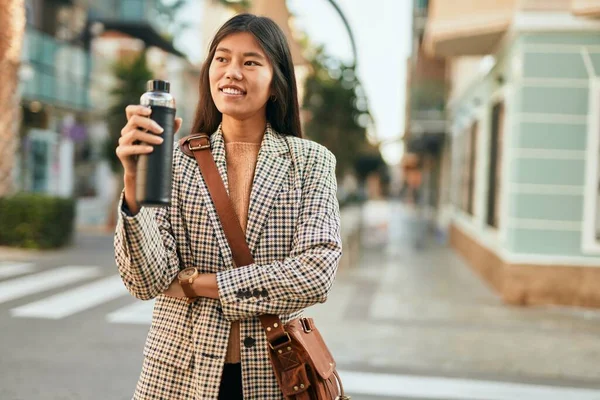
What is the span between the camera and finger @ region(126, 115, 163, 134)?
1.39 meters

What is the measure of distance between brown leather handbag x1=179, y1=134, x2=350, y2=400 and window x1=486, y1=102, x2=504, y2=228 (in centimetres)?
909

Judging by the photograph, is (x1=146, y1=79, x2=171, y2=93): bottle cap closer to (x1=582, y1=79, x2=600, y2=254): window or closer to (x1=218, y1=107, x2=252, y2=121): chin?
(x1=218, y1=107, x2=252, y2=121): chin

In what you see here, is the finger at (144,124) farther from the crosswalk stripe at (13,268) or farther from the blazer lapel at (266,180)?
the crosswalk stripe at (13,268)

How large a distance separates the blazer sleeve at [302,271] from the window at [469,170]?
476 inches

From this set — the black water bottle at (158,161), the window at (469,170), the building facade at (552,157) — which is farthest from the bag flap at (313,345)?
the window at (469,170)

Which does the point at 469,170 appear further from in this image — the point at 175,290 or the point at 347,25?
the point at 175,290

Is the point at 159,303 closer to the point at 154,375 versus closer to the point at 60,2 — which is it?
the point at 154,375

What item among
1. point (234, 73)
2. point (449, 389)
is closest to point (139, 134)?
point (234, 73)

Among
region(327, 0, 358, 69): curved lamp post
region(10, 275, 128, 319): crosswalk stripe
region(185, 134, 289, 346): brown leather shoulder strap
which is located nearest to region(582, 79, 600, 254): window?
region(327, 0, 358, 69): curved lamp post

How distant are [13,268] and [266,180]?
967 cm

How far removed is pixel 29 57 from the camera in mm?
20125

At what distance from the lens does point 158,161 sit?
1400 millimetres

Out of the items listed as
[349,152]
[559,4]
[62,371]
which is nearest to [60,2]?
[349,152]

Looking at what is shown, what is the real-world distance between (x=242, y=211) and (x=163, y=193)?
0.45 meters
